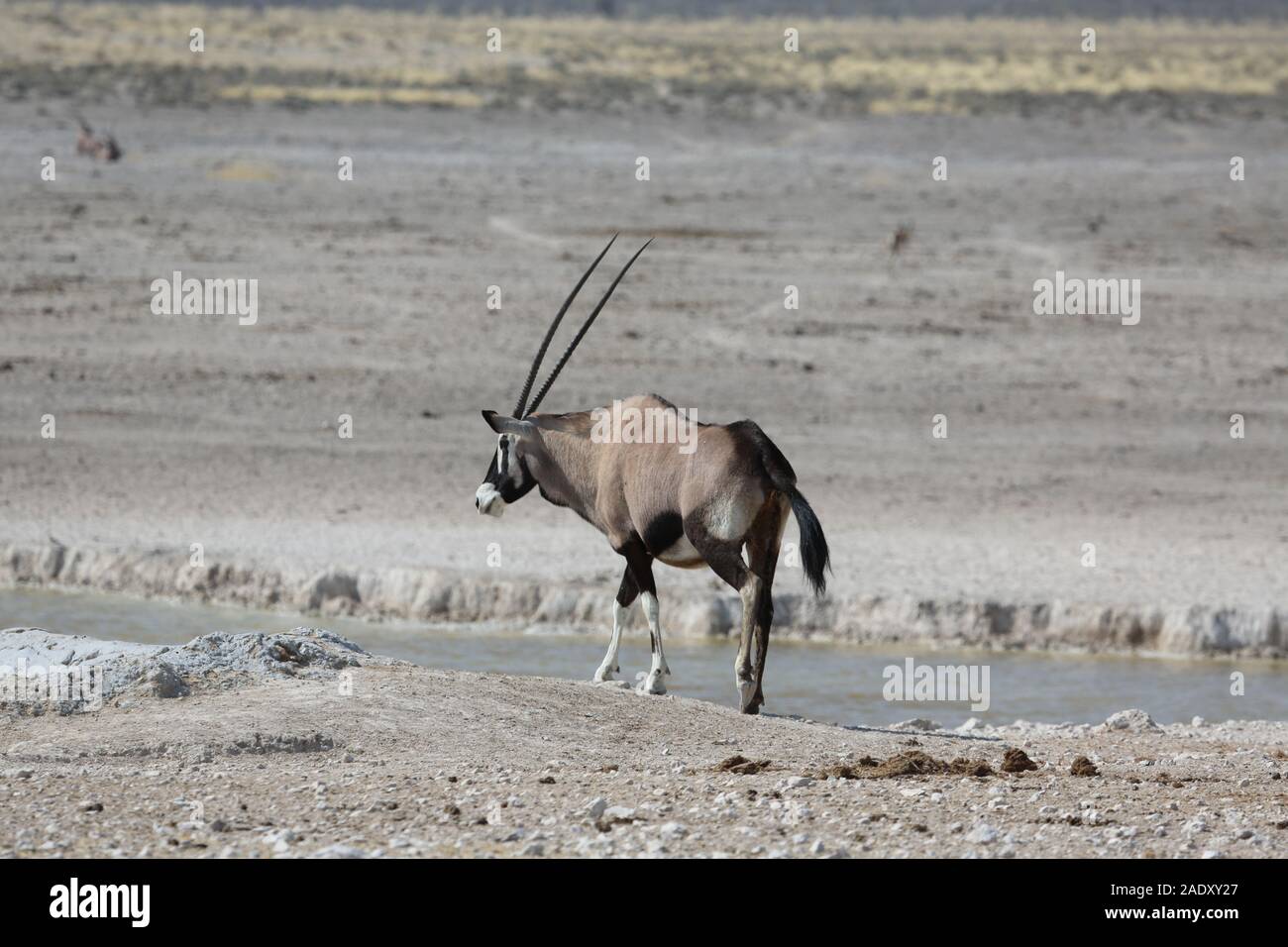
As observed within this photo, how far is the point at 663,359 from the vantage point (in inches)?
717

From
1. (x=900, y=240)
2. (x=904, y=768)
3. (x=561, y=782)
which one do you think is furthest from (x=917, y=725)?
(x=900, y=240)

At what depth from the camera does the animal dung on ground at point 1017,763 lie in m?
7.46

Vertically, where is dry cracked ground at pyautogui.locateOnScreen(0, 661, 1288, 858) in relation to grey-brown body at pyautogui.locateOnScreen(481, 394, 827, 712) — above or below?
below

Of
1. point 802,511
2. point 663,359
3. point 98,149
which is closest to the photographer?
point 802,511

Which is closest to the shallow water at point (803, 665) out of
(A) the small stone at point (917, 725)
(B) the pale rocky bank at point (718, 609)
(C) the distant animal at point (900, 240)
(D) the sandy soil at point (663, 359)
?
(B) the pale rocky bank at point (718, 609)

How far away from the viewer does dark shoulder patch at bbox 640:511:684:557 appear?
845 cm

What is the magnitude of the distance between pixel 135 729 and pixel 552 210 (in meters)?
18.9

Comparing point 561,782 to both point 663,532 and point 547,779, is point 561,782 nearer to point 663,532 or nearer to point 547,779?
point 547,779

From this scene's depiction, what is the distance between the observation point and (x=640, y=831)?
6.03 m

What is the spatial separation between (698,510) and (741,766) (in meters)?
1.40

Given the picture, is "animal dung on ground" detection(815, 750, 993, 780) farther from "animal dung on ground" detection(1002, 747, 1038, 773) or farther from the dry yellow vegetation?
the dry yellow vegetation

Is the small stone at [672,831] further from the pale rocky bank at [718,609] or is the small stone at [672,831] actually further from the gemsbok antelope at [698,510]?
the pale rocky bank at [718,609]

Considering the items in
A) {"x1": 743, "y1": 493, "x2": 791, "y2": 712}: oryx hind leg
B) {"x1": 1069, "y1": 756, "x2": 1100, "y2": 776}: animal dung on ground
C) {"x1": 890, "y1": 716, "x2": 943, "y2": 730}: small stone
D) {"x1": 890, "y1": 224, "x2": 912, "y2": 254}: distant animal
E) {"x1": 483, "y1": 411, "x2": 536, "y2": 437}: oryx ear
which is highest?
{"x1": 890, "y1": 224, "x2": 912, "y2": 254}: distant animal

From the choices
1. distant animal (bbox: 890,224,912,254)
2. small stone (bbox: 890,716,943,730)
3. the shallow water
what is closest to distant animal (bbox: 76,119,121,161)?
distant animal (bbox: 890,224,912,254)
